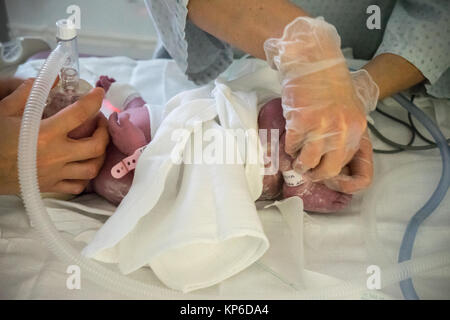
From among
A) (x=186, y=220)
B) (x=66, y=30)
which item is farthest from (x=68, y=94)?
(x=186, y=220)

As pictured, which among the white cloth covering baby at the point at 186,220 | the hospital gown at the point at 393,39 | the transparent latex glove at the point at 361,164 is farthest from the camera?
the hospital gown at the point at 393,39

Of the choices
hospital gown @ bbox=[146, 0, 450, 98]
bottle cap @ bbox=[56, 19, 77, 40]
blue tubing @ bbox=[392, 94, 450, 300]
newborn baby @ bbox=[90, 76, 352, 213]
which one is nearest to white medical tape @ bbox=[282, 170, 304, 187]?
newborn baby @ bbox=[90, 76, 352, 213]

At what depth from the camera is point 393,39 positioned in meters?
1.12

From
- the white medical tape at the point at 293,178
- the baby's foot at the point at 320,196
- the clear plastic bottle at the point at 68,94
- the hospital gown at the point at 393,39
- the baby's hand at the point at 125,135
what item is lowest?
the baby's foot at the point at 320,196

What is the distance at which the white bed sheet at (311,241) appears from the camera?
0.84 m

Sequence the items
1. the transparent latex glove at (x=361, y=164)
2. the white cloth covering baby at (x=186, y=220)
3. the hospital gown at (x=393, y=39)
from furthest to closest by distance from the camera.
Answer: the hospital gown at (x=393, y=39) → the transparent latex glove at (x=361, y=164) → the white cloth covering baby at (x=186, y=220)

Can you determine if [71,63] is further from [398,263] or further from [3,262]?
[398,263]

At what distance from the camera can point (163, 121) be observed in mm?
993

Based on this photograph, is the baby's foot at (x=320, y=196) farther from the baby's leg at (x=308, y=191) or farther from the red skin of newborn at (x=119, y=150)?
the red skin of newborn at (x=119, y=150)

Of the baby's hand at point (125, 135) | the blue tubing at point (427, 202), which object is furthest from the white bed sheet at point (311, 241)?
the baby's hand at point (125, 135)

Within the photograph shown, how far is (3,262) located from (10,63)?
0.83 meters

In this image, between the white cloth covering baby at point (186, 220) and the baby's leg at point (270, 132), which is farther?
the baby's leg at point (270, 132)

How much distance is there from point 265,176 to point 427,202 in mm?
321
